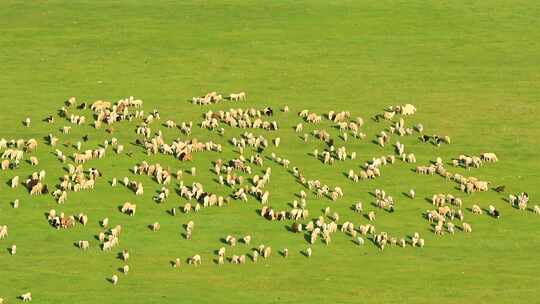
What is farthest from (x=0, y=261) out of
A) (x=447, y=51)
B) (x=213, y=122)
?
(x=447, y=51)

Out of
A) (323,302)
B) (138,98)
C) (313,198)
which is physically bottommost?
(323,302)

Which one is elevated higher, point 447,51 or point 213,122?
point 447,51

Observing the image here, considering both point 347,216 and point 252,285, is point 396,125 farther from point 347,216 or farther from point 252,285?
point 252,285

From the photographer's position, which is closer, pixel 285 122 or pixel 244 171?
pixel 244 171

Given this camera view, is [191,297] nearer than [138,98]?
Yes

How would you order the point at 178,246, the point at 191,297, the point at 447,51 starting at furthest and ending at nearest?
the point at 447,51 < the point at 178,246 < the point at 191,297

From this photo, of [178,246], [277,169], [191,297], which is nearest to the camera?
[191,297]
